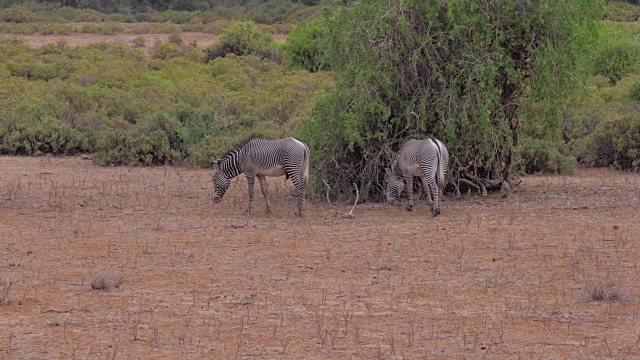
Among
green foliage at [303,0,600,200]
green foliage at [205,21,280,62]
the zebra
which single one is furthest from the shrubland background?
green foliage at [205,21,280,62]

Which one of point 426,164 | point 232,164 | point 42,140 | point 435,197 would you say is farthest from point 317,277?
point 42,140

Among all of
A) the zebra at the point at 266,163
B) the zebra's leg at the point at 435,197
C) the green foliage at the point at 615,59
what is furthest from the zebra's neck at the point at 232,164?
the green foliage at the point at 615,59

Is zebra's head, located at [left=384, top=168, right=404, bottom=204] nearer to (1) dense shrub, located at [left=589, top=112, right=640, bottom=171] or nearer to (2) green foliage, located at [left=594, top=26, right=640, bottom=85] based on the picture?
(1) dense shrub, located at [left=589, top=112, right=640, bottom=171]

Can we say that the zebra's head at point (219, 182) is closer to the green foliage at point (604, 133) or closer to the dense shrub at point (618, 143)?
the green foliage at point (604, 133)

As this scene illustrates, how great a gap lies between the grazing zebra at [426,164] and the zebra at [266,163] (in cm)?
128

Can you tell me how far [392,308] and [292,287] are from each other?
115 cm

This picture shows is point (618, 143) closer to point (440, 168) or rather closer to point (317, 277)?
point (440, 168)

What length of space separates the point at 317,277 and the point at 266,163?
3.81 metres

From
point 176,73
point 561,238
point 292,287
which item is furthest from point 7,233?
point 176,73

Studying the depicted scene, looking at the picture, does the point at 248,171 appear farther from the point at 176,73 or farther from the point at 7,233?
the point at 176,73

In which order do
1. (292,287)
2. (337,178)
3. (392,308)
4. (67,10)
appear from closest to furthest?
(392,308) → (292,287) → (337,178) → (67,10)

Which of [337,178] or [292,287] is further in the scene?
[337,178]

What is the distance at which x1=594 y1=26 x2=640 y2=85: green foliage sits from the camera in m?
28.2

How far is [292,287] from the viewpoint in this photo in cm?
971
